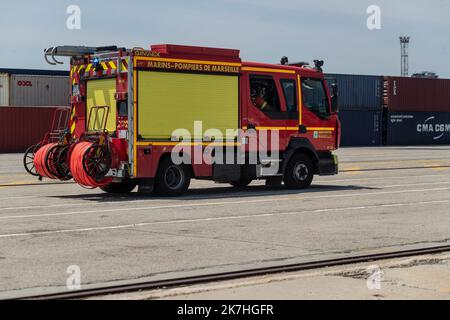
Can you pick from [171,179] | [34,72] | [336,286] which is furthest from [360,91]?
[336,286]

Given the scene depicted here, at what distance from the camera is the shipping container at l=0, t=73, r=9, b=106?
172 ft

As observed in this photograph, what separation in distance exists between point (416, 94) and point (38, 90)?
93.1 feet

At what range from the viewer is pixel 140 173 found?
1741 cm

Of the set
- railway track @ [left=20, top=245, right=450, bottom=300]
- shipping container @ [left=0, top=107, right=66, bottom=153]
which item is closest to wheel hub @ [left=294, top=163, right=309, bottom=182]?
railway track @ [left=20, top=245, right=450, bottom=300]

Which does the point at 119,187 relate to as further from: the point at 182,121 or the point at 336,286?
the point at 336,286

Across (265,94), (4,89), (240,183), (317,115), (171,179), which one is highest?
(4,89)

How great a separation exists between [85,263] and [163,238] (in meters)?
2.18

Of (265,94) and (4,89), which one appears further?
(4,89)

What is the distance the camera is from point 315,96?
67.2 ft

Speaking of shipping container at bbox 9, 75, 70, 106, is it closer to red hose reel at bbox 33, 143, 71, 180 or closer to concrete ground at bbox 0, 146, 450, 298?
concrete ground at bbox 0, 146, 450, 298

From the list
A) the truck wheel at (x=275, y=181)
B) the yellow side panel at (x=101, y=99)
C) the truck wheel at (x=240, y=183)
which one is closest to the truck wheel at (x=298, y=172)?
the truck wheel at (x=275, y=181)

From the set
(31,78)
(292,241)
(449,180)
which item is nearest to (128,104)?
(292,241)

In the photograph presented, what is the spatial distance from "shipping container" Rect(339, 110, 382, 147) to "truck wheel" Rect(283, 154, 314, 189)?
42.1 meters

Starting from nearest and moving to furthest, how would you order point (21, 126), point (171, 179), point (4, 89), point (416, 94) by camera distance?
point (171, 179)
point (21, 126)
point (4, 89)
point (416, 94)
